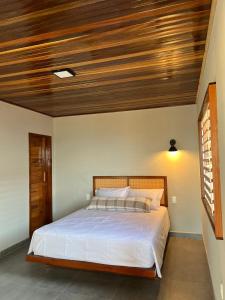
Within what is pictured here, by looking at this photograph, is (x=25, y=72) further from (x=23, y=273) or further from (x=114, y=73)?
(x=23, y=273)

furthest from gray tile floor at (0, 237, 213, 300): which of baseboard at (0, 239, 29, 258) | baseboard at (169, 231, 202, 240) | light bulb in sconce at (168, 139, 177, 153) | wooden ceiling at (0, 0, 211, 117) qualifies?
wooden ceiling at (0, 0, 211, 117)

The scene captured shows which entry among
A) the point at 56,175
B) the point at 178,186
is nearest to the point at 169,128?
the point at 178,186

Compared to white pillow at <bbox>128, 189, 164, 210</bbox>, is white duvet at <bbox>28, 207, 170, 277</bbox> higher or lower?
lower

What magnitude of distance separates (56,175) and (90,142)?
43.3 inches

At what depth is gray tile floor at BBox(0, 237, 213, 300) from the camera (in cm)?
263

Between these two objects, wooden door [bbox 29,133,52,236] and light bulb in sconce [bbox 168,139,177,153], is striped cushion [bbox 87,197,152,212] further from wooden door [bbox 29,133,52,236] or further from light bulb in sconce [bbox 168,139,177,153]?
wooden door [bbox 29,133,52,236]

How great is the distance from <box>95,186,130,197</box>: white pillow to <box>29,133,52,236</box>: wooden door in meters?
1.19

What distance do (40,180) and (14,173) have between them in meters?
0.86

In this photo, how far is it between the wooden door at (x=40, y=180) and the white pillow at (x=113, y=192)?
1.19 meters

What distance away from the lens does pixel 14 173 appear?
418 centimetres

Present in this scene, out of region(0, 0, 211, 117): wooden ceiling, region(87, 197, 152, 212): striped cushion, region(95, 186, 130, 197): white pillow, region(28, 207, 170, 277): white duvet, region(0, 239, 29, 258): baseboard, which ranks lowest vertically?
region(0, 239, 29, 258): baseboard

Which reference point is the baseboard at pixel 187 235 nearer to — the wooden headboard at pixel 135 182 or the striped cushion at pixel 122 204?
the wooden headboard at pixel 135 182

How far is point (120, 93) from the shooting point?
375 centimetres

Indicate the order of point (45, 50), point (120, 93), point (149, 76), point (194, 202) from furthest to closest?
point (194, 202) < point (120, 93) < point (149, 76) < point (45, 50)
